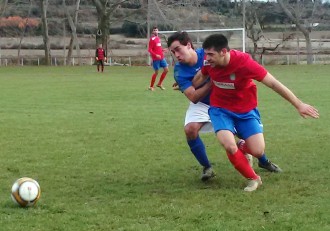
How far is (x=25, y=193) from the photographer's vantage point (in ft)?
18.6

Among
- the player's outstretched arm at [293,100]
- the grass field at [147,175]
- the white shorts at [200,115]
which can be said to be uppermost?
the player's outstretched arm at [293,100]

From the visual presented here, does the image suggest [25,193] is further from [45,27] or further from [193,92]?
[45,27]

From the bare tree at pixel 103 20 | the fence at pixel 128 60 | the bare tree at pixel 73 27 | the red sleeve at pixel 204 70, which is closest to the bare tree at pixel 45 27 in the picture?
the fence at pixel 128 60

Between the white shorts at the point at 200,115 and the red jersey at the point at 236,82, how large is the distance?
1.01 ft

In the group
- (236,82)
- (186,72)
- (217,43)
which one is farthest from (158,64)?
(217,43)

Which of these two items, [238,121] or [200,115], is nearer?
[238,121]

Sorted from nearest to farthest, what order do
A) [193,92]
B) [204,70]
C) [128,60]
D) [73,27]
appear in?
[204,70] → [193,92] → [128,60] → [73,27]

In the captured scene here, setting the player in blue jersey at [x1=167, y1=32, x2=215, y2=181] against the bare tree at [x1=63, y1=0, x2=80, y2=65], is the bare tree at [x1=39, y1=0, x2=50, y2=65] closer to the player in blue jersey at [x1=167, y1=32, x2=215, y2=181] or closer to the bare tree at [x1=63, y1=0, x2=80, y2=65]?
the bare tree at [x1=63, y1=0, x2=80, y2=65]

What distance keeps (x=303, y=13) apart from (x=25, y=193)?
55375 mm

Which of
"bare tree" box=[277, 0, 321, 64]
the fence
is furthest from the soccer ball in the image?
"bare tree" box=[277, 0, 321, 64]

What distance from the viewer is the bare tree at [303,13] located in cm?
5259

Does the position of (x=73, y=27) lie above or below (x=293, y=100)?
below

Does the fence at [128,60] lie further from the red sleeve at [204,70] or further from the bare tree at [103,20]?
the red sleeve at [204,70]

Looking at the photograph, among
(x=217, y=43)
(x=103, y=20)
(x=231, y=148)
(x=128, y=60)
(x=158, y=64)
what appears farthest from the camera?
(x=128, y=60)
